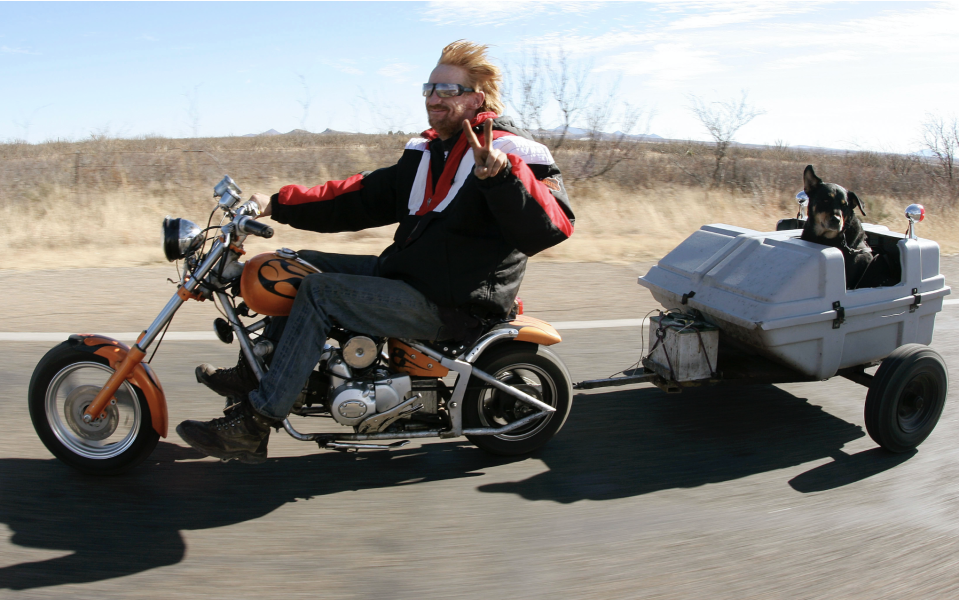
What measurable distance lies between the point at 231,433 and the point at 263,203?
3.47 feet

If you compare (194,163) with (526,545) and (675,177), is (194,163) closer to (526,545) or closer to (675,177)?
(675,177)

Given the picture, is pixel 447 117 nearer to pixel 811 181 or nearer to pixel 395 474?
pixel 395 474

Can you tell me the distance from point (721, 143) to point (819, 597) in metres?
17.5

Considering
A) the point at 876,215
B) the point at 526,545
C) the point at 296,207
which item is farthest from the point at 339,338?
the point at 876,215

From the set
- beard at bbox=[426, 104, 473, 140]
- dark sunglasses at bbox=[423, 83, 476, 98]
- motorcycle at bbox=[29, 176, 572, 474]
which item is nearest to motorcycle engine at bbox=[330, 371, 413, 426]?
motorcycle at bbox=[29, 176, 572, 474]

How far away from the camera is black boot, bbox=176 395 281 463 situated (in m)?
3.27

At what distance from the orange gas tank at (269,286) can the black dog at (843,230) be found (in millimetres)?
2761

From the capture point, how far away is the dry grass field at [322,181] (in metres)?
10.0

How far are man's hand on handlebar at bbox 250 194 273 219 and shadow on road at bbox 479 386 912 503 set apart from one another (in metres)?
1.66

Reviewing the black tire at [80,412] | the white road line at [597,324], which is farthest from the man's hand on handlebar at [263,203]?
the white road line at [597,324]

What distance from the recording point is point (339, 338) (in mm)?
3504

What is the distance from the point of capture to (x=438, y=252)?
134 inches

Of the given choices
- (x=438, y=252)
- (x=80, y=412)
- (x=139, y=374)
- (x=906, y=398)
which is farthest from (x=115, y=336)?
(x=906, y=398)

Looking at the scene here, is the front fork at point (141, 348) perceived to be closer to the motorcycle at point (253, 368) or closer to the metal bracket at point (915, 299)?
the motorcycle at point (253, 368)
